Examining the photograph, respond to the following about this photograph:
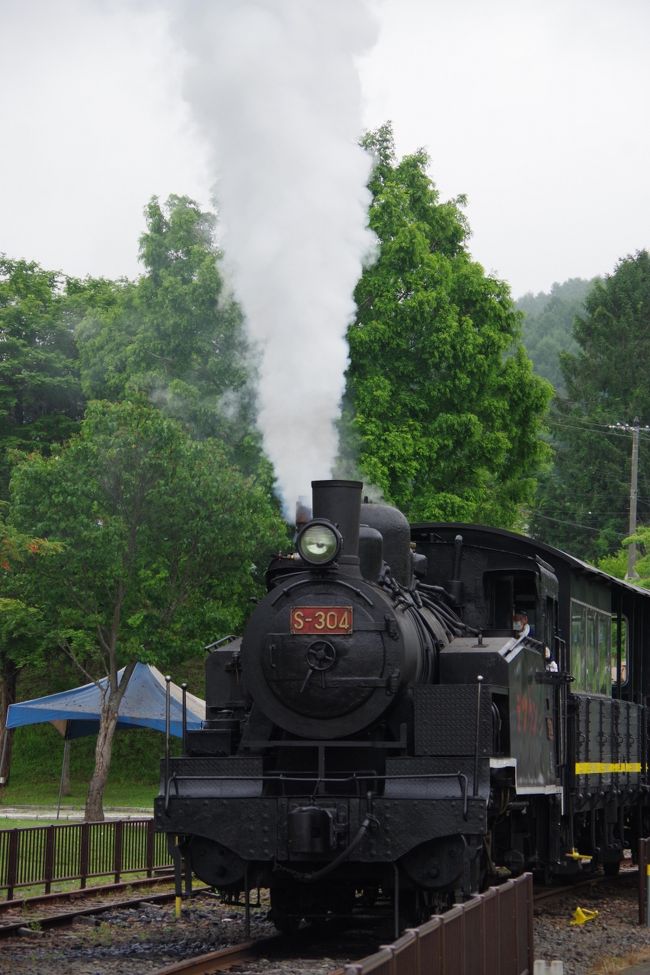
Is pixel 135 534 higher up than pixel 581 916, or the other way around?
pixel 135 534

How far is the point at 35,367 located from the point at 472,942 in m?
32.4

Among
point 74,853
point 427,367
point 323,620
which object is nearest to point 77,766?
point 427,367

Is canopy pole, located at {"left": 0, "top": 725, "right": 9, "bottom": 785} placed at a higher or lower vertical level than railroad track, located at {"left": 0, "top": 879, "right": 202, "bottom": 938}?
higher

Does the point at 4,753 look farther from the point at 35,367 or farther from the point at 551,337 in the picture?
the point at 551,337

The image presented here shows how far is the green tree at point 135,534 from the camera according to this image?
23859 millimetres

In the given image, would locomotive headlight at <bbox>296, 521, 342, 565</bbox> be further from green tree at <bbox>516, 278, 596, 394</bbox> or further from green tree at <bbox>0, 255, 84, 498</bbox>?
green tree at <bbox>516, 278, 596, 394</bbox>

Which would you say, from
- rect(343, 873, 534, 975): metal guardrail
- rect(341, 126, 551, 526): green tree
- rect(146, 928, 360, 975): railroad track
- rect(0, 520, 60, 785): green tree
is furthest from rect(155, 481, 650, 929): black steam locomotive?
rect(341, 126, 551, 526): green tree

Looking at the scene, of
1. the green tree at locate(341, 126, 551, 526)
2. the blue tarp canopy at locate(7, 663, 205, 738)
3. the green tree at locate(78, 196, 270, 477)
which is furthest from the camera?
the green tree at locate(341, 126, 551, 526)

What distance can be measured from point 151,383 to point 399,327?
5133 mm

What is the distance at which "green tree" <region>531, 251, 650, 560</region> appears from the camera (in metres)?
67.1

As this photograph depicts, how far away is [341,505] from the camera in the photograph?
11.9 metres

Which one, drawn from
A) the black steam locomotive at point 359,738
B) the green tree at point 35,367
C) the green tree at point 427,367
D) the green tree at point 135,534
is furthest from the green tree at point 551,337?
the black steam locomotive at point 359,738

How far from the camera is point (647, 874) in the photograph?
1462 centimetres

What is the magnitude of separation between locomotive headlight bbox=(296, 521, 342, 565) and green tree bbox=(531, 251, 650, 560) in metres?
54.5
